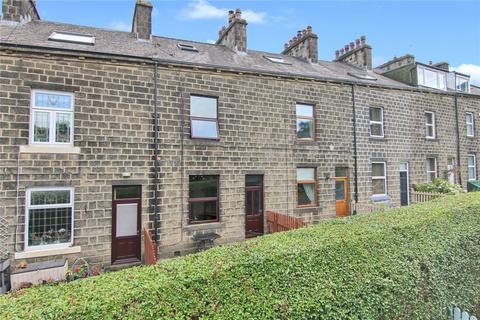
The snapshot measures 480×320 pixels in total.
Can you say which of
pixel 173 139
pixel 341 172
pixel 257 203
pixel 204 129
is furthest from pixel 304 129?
pixel 173 139

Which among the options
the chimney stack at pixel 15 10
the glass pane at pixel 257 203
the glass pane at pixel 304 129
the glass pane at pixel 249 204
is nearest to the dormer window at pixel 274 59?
the glass pane at pixel 304 129

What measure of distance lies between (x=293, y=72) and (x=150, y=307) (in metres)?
10.7

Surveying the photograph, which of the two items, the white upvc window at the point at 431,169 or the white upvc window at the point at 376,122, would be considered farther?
the white upvc window at the point at 431,169

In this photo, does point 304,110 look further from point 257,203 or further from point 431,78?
point 431,78

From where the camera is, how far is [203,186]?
31.4 ft

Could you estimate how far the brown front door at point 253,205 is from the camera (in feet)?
33.7

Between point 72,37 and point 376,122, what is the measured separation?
44.5ft

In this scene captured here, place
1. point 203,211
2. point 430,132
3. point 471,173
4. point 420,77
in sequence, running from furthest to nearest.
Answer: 1. point 471,173
2. point 420,77
3. point 430,132
4. point 203,211

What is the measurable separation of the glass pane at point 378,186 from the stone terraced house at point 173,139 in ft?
0.22

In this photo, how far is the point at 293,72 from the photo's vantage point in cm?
1150

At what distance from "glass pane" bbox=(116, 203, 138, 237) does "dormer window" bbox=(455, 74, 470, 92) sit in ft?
66.5

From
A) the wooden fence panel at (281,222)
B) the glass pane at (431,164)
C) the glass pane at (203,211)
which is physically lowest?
the wooden fence panel at (281,222)

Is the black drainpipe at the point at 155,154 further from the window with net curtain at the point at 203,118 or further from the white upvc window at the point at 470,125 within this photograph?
the white upvc window at the point at 470,125

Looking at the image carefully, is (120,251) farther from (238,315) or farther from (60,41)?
(60,41)
